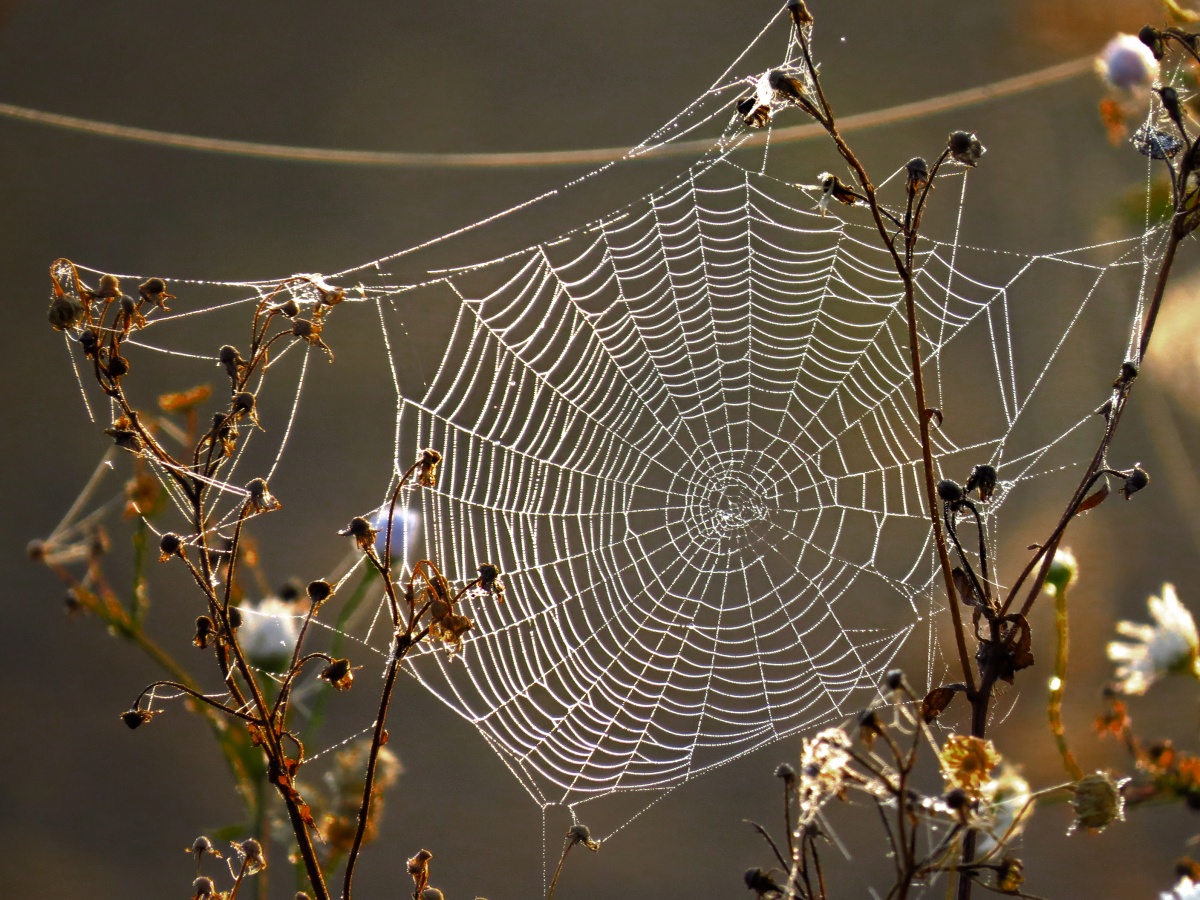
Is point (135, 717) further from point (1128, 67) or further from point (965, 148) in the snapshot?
point (1128, 67)

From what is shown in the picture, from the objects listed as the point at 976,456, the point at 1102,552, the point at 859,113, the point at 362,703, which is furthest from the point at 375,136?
the point at 1102,552

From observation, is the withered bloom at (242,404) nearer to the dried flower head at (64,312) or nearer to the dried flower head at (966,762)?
the dried flower head at (64,312)

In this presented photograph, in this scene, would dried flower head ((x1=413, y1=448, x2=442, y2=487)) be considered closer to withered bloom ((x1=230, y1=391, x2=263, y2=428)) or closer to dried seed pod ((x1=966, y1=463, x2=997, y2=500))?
withered bloom ((x1=230, y1=391, x2=263, y2=428))

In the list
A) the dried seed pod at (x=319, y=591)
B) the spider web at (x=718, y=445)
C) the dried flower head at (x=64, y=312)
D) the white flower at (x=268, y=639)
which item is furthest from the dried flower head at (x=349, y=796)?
the spider web at (x=718, y=445)

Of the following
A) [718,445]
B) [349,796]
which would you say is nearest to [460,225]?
[718,445]

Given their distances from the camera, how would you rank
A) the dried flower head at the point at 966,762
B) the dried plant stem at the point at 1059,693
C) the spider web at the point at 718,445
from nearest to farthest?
1. the dried flower head at the point at 966,762
2. the dried plant stem at the point at 1059,693
3. the spider web at the point at 718,445

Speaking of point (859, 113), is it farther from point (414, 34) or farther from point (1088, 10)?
point (414, 34)
